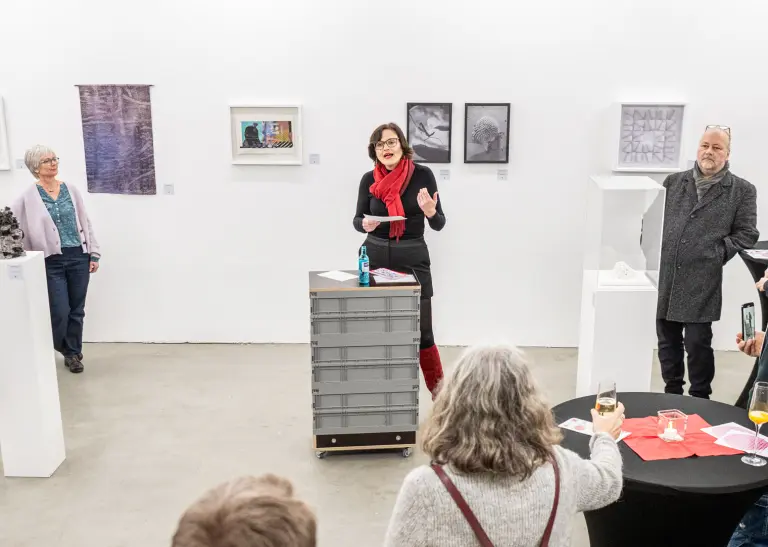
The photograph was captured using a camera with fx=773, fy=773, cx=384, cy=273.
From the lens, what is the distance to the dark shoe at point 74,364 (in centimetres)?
620

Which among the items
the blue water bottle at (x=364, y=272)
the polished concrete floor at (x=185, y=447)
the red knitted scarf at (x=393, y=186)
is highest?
the red knitted scarf at (x=393, y=186)

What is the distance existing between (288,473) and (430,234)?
268 cm

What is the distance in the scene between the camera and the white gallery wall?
618 centimetres

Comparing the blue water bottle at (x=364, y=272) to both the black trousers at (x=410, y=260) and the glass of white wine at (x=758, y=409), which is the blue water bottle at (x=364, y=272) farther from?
the glass of white wine at (x=758, y=409)

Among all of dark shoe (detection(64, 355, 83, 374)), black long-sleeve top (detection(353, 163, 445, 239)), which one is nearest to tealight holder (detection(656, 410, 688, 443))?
black long-sleeve top (detection(353, 163, 445, 239))

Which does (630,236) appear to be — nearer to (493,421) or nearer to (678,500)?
(678,500)

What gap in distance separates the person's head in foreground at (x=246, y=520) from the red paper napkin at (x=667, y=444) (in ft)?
6.12

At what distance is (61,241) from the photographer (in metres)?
5.90

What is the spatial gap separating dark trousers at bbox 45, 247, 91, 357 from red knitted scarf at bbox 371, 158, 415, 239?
257 cm

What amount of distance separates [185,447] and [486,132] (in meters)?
3.41

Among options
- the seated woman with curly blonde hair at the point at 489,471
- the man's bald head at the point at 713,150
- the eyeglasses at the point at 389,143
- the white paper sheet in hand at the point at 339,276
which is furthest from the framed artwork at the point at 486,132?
the seated woman with curly blonde hair at the point at 489,471

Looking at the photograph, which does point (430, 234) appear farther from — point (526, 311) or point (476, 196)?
point (526, 311)

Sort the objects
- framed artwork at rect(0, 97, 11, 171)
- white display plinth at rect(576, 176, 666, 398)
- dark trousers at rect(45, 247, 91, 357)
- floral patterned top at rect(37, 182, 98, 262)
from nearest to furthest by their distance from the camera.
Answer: white display plinth at rect(576, 176, 666, 398), floral patterned top at rect(37, 182, 98, 262), dark trousers at rect(45, 247, 91, 357), framed artwork at rect(0, 97, 11, 171)

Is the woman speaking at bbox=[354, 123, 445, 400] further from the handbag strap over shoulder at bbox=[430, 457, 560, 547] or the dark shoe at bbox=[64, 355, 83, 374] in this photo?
the handbag strap over shoulder at bbox=[430, 457, 560, 547]
